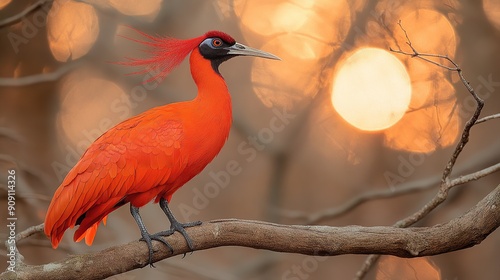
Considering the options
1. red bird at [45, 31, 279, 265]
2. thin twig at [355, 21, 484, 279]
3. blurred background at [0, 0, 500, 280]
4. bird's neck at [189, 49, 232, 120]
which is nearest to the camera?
thin twig at [355, 21, 484, 279]

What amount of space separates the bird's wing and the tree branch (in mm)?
170

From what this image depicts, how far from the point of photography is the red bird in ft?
7.29

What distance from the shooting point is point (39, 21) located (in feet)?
14.1

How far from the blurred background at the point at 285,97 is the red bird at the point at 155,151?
2.02 meters

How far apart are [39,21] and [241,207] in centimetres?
198

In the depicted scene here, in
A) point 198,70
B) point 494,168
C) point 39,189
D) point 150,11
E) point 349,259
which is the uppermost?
point 198,70

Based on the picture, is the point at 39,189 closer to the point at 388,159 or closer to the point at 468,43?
the point at 388,159

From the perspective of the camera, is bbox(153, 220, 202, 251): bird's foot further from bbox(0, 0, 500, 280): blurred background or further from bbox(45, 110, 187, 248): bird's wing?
bbox(0, 0, 500, 280): blurred background

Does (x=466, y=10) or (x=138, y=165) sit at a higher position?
(x=138, y=165)

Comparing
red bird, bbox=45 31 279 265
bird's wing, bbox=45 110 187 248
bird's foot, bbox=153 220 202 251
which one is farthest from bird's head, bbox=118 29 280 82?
bird's foot, bbox=153 220 202 251

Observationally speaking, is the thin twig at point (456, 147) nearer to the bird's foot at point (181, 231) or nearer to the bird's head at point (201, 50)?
the bird's head at point (201, 50)

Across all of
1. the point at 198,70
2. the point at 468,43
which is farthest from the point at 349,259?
the point at 198,70

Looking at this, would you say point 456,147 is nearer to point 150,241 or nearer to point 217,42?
point 217,42

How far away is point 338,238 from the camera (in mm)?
2252
